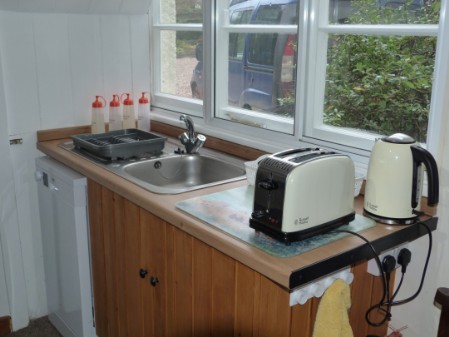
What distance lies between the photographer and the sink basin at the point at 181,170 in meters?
2.28

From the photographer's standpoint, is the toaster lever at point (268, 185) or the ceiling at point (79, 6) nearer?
the toaster lever at point (268, 185)

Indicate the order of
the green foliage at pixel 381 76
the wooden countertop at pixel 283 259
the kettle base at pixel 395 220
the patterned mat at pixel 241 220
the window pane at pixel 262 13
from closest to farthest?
the wooden countertop at pixel 283 259 < the patterned mat at pixel 241 220 < the kettle base at pixel 395 220 < the green foliage at pixel 381 76 < the window pane at pixel 262 13

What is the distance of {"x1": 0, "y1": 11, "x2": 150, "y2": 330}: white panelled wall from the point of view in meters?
2.46

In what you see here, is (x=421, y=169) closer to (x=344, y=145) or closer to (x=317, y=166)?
(x=317, y=166)

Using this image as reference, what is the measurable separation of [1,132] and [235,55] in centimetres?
119

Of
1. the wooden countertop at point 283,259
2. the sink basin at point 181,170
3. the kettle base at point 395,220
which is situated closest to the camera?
the wooden countertop at point 283,259

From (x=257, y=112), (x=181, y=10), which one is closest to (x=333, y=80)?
(x=257, y=112)

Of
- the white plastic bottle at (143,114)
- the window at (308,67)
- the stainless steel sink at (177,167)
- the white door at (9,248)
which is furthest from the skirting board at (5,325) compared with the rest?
the window at (308,67)

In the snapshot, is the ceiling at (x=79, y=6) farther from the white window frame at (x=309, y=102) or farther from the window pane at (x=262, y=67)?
the window pane at (x=262, y=67)

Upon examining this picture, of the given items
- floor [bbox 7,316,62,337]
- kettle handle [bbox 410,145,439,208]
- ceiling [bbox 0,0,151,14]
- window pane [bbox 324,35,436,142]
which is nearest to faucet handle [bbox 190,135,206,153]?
window pane [bbox 324,35,436,142]

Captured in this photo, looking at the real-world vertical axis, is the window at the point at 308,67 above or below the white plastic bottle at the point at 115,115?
above

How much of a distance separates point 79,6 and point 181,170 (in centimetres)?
98

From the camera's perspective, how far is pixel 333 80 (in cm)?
207

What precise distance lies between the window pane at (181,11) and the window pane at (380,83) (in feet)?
3.10
